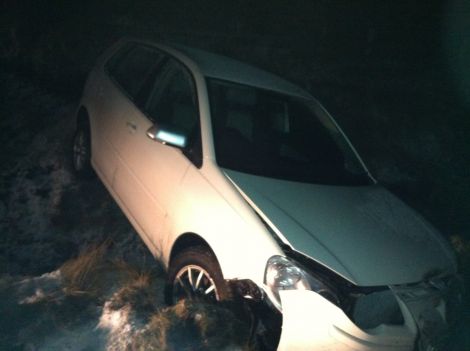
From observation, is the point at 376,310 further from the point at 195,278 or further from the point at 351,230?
the point at 195,278

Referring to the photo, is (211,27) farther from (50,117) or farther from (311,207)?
(311,207)

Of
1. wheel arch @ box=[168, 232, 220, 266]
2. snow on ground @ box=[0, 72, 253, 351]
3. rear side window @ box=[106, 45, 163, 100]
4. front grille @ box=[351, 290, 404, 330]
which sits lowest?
snow on ground @ box=[0, 72, 253, 351]

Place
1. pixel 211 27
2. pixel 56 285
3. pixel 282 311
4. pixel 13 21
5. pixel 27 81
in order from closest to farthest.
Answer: pixel 282 311, pixel 56 285, pixel 27 81, pixel 13 21, pixel 211 27

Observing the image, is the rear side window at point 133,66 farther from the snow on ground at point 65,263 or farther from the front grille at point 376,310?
the front grille at point 376,310

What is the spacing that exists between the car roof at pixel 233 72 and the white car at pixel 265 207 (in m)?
0.02

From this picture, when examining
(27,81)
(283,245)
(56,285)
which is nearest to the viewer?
(283,245)

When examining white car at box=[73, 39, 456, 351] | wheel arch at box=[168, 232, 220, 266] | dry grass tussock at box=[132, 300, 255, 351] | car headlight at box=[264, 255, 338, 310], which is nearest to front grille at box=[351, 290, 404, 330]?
white car at box=[73, 39, 456, 351]

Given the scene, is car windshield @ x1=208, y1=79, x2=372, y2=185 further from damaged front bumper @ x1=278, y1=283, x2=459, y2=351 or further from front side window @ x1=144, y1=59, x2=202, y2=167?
damaged front bumper @ x1=278, y1=283, x2=459, y2=351

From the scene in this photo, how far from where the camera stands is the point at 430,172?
5.78 meters

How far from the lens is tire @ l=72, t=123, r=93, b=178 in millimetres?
4492

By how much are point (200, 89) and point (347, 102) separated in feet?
13.6

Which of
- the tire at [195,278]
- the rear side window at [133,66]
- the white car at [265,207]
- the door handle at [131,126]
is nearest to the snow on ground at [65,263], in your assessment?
the tire at [195,278]

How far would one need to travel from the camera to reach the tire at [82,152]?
449 cm

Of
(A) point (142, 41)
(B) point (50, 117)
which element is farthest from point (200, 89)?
(B) point (50, 117)
